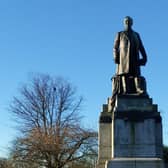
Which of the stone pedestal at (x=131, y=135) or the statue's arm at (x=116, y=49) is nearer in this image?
the stone pedestal at (x=131, y=135)

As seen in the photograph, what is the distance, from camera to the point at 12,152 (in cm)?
3381

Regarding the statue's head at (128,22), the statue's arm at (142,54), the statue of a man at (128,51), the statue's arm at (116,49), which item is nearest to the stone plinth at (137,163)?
the statue of a man at (128,51)

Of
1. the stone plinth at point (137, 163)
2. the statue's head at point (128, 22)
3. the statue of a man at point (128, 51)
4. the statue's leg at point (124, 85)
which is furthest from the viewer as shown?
the statue's head at point (128, 22)

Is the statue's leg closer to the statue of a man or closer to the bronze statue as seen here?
Answer: the bronze statue

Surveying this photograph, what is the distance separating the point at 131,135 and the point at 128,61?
109 inches

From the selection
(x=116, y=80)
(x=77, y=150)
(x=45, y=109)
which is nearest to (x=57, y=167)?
(x=77, y=150)

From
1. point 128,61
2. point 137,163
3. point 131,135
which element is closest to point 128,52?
point 128,61

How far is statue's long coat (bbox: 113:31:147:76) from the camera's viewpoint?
16564 mm

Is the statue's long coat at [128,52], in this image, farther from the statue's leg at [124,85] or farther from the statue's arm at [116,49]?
the statue's leg at [124,85]

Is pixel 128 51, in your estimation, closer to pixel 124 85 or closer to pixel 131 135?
pixel 124 85

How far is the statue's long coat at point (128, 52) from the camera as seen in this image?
1656cm

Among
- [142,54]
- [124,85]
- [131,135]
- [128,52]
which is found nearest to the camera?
[131,135]

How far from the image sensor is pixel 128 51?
1675 centimetres

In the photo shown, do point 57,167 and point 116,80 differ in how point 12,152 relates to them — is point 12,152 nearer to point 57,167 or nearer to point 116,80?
point 57,167
